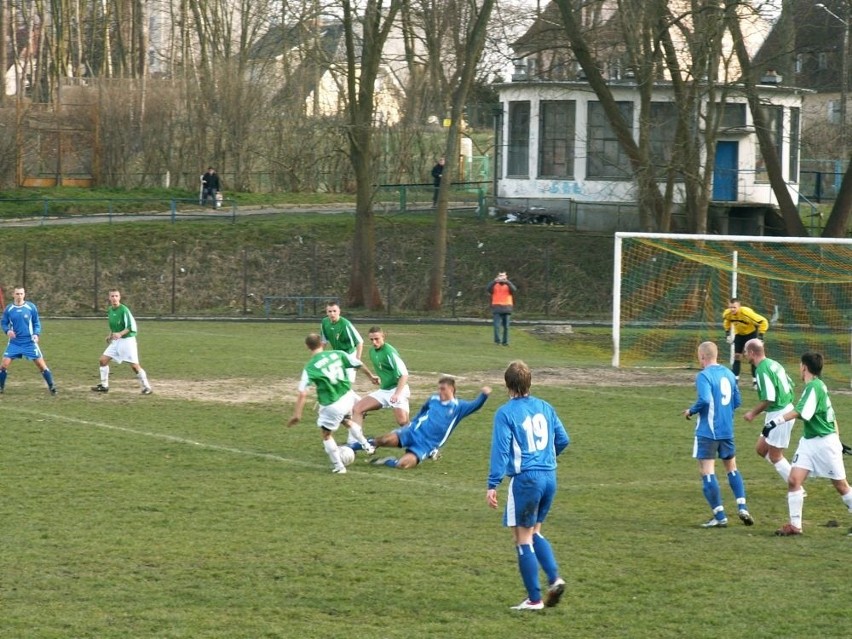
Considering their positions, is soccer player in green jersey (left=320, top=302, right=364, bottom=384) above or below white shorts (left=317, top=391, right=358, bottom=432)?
above

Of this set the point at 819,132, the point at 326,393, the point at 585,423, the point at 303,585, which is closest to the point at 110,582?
the point at 303,585

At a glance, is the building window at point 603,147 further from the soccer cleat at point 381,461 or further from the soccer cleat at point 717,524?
the soccer cleat at point 717,524

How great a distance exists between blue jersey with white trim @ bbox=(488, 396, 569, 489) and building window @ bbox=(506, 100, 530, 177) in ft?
131

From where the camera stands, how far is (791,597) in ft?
30.7

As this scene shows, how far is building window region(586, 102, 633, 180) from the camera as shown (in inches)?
1834

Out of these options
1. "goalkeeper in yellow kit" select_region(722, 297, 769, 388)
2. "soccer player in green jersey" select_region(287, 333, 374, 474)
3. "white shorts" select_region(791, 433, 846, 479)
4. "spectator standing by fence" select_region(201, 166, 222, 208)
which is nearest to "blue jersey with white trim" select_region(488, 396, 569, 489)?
"white shorts" select_region(791, 433, 846, 479)

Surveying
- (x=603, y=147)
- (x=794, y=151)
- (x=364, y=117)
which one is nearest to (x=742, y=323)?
(x=364, y=117)

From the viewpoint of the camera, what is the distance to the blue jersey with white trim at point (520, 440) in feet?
28.8

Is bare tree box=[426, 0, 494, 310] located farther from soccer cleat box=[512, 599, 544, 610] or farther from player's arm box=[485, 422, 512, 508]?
soccer cleat box=[512, 599, 544, 610]

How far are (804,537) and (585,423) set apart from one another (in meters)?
6.94

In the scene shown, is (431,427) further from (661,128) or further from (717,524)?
(661,128)

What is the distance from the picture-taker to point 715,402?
11.7m

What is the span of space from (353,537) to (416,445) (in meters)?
3.88

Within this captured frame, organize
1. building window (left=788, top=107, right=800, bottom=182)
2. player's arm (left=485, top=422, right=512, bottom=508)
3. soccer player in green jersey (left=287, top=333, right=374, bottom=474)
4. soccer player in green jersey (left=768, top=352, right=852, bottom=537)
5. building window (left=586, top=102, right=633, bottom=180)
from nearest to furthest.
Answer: player's arm (left=485, top=422, right=512, bottom=508) → soccer player in green jersey (left=768, top=352, right=852, bottom=537) → soccer player in green jersey (left=287, top=333, right=374, bottom=474) → building window (left=586, top=102, right=633, bottom=180) → building window (left=788, top=107, right=800, bottom=182)
